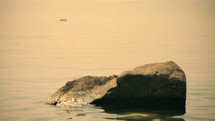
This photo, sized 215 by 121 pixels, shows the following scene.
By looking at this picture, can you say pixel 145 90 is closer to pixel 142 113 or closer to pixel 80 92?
pixel 142 113

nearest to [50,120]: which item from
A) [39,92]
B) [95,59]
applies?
[39,92]

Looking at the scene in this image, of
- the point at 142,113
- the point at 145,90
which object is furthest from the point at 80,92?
the point at 142,113

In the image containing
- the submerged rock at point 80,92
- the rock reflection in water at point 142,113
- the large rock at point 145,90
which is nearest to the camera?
the rock reflection in water at point 142,113

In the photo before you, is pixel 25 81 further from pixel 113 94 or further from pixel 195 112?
pixel 195 112

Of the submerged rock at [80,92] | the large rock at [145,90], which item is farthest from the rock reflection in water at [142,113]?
the submerged rock at [80,92]

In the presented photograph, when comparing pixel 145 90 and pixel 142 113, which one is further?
pixel 145 90

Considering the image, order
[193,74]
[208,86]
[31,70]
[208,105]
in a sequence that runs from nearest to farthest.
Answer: [208,105] < [208,86] < [193,74] < [31,70]

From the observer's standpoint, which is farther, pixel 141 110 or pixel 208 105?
pixel 208 105

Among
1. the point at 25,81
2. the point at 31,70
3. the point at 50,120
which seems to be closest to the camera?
the point at 50,120

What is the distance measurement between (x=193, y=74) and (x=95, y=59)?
1053 cm

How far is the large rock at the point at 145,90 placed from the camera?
1617 cm

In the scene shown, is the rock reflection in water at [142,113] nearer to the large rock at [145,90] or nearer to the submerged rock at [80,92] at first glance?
the large rock at [145,90]

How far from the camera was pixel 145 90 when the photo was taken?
642 inches

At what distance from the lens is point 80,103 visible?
56.3ft
